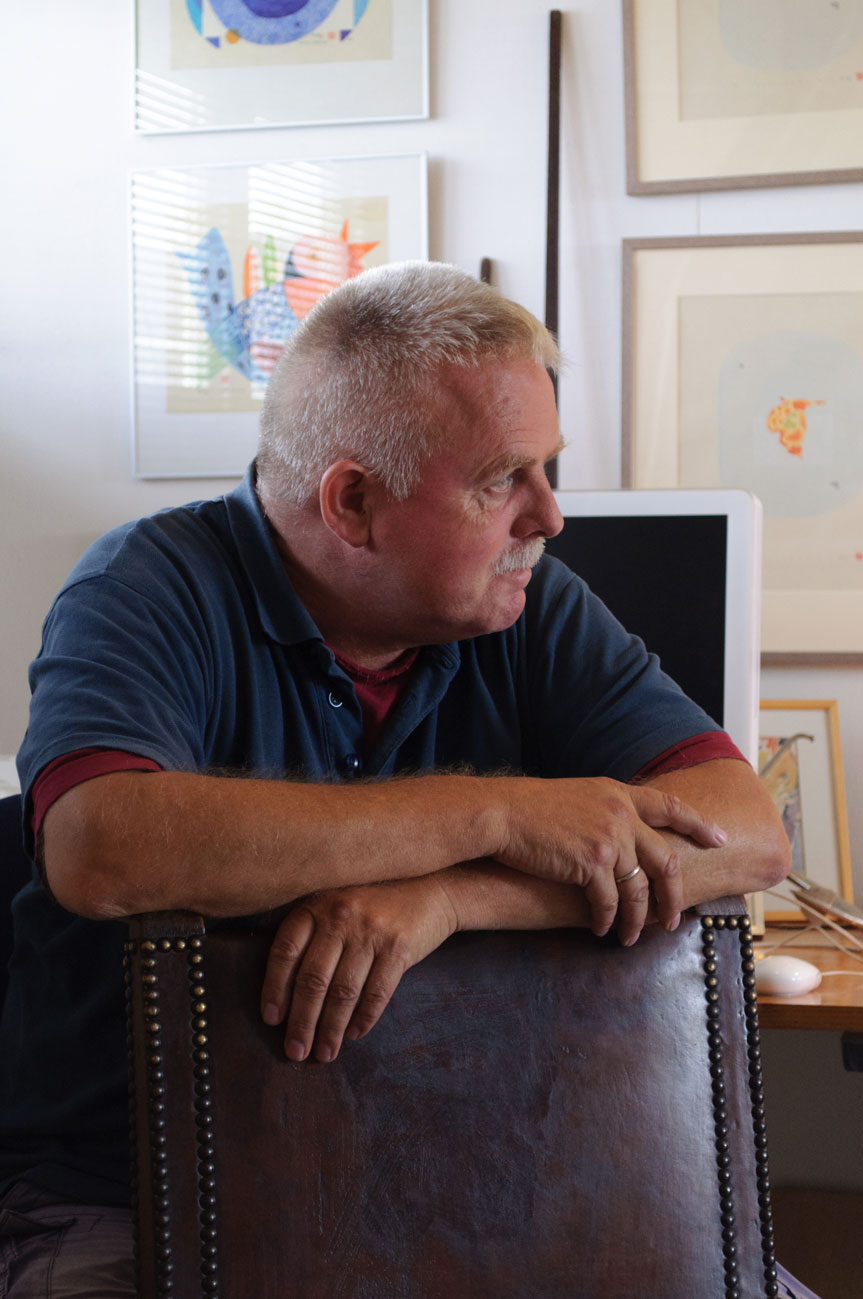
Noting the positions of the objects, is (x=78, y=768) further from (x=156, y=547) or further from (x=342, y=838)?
(x=156, y=547)

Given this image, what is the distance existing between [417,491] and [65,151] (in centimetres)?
138

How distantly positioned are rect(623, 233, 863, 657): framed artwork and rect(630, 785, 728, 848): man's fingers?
96 centimetres

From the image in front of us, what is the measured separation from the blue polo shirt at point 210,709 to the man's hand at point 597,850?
213 millimetres

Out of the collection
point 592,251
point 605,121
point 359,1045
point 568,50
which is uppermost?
point 568,50

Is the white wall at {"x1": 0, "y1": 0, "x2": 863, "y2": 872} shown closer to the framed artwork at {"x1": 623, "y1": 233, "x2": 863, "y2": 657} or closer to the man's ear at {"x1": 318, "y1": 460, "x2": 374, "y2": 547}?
the framed artwork at {"x1": 623, "y1": 233, "x2": 863, "y2": 657}

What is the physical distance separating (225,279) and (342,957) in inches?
59.5

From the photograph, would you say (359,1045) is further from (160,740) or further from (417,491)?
(417,491)

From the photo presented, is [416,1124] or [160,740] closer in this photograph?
[416,1124]

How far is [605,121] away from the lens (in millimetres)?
1872

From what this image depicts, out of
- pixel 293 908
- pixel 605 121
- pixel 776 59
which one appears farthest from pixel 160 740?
pixel 776 59

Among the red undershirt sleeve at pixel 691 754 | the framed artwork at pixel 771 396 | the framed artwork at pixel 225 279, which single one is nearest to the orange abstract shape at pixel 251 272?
the framed artwork at pixel 225 279

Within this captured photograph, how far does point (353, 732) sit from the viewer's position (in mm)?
1168

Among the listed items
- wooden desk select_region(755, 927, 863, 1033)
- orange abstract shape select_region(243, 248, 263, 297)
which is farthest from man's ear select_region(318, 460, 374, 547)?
orange abstract shape select_region(243, 248, 263, 297)

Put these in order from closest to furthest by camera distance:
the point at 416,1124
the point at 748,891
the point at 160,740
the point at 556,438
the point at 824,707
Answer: the point at 416,1124
the point at 160,740
the point at 748,891
the point at 556,438
the point at 824,707
